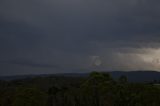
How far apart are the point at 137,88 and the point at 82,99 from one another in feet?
74.1

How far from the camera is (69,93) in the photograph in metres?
105

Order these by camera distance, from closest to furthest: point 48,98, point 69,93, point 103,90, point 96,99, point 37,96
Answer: point 37,96 → point 103,90 → point 96,99 → point 48,98 → point 69,93

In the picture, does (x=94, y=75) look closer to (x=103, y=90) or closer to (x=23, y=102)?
(x=103, y=90)

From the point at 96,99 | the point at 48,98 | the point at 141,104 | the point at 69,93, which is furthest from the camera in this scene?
the point at 69,93

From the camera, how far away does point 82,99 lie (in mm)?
94000

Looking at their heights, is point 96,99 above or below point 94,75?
below

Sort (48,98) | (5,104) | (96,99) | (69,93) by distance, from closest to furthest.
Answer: (96,99) → (5,104) → (48,98) → (69,93)

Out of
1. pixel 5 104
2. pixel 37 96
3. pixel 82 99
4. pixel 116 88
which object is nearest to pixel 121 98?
pixel 116 88

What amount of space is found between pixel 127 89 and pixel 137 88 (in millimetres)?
3837

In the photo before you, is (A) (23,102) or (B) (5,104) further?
(B) (5,104)

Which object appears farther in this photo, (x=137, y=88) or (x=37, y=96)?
(x=137, y=88)

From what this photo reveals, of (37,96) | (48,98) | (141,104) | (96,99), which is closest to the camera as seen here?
(141,104)

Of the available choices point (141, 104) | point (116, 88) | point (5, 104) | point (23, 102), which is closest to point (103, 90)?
point (116, 88)

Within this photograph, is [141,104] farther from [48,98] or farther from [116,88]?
[48,98]
